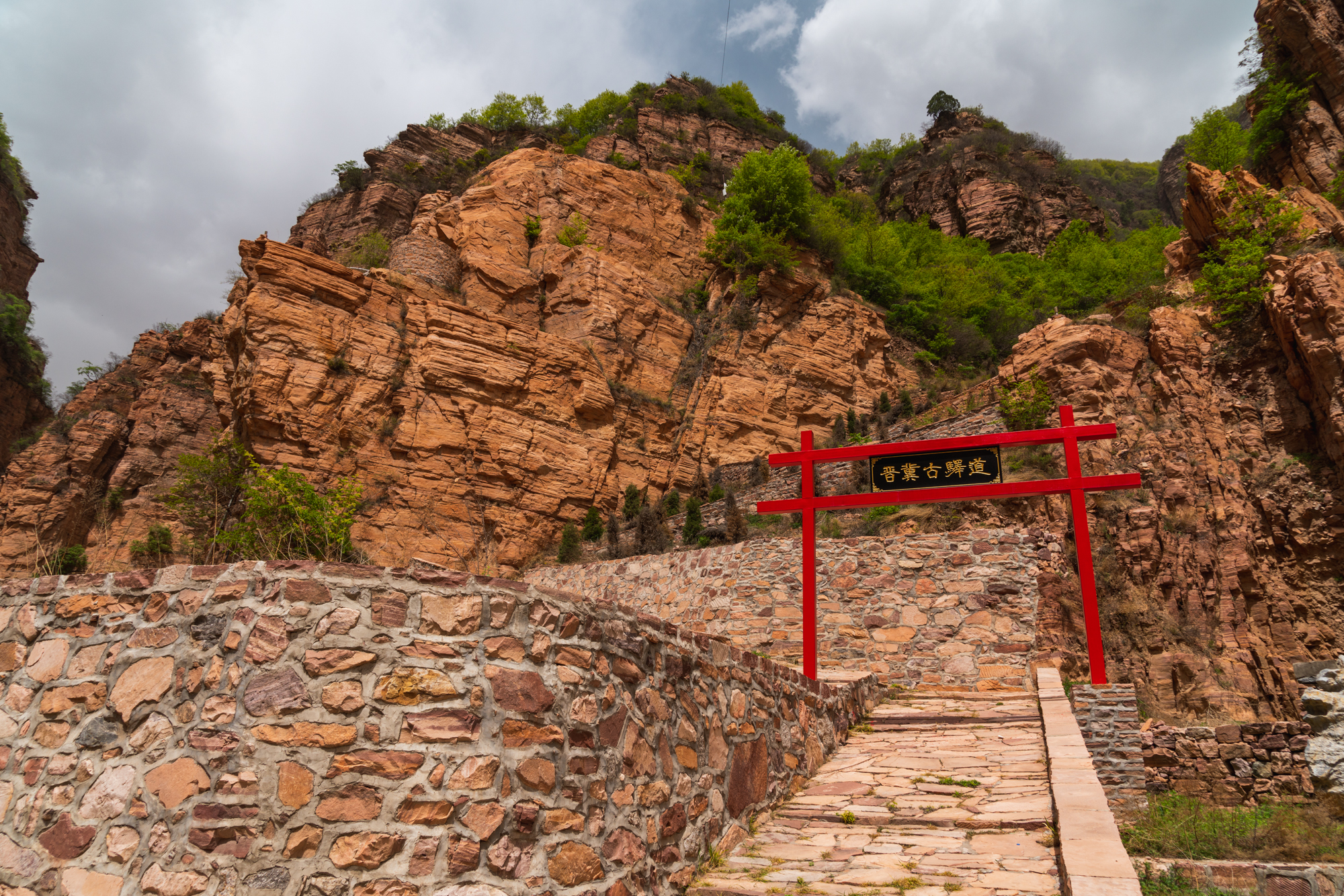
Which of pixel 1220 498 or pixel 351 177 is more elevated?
pixel 351 177

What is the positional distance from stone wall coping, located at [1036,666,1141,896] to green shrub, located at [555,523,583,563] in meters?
13.2

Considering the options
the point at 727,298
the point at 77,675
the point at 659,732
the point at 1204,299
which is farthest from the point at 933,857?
the point at 727,298

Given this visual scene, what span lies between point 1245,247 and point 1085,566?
1137 centimetres

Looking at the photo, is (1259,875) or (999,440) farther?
(999,440)

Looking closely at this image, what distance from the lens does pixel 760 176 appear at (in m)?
25.5

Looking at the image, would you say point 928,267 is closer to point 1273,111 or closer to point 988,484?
point 1273,111

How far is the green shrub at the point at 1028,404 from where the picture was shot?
14430 mm

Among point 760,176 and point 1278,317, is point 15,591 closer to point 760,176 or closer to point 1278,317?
point 1278,317

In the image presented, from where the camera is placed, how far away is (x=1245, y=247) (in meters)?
14.4

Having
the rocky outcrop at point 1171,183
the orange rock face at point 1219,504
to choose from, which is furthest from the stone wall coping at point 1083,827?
the rocky outcrop at point 1171,183

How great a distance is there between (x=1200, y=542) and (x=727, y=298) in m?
16.0

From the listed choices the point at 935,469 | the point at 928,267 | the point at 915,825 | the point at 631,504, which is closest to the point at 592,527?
the point at 631,504

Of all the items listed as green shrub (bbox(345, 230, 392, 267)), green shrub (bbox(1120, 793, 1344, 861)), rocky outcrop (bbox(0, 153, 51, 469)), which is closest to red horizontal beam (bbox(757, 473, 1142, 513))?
green shrub (bbox(1120, 793, 1344, 861))

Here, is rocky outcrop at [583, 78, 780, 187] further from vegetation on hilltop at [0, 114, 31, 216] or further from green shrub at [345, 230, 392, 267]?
vegetation on hilltop at [0, 114, 31, 216]
